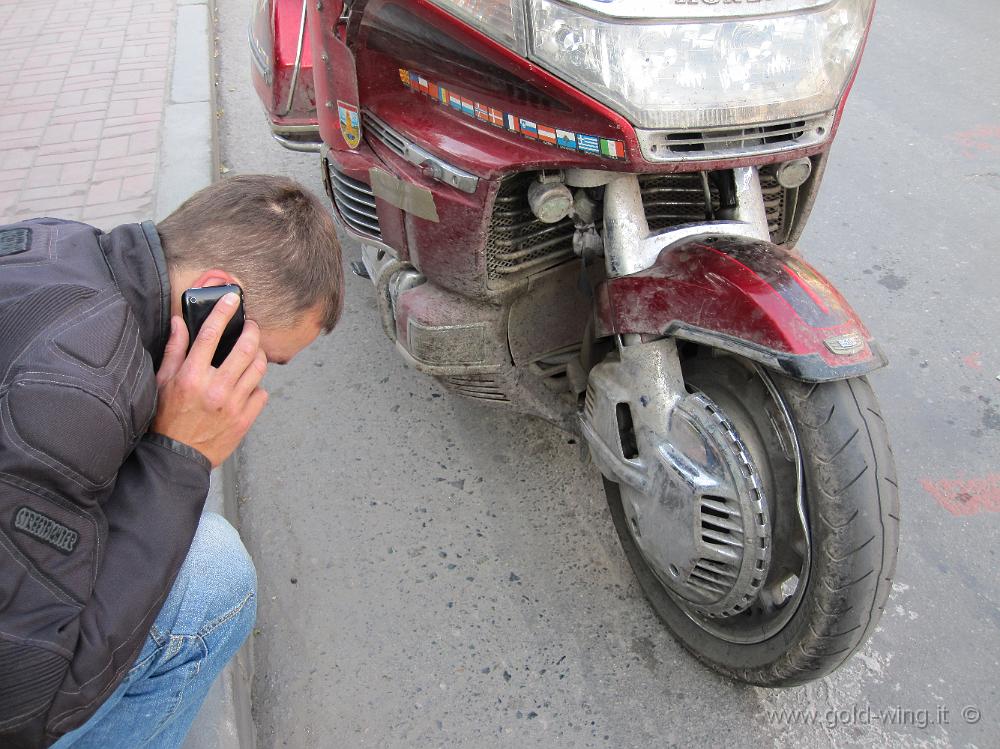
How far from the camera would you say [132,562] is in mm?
1109

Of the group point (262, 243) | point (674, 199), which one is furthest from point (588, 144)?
point (262, 243)

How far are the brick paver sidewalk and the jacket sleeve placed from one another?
8.24 ft

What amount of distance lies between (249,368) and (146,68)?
4.31 m

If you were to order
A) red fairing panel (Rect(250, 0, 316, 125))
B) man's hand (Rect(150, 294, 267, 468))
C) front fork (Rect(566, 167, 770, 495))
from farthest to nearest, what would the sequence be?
red fairing panel (Rect(250, 0, 316, 125)), front fork (Rect(566, 167, 770, 495)), man's hand (Rect(150, 294, 267, 468))

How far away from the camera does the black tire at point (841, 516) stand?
4.75 feet

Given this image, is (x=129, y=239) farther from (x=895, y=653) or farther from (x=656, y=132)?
(x=895, y=653)

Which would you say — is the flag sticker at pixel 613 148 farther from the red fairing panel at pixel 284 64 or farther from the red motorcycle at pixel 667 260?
the red fairing panel at pixel 284 64

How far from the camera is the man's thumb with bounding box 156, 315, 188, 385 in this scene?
1.19 meters

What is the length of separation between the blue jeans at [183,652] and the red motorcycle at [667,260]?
71 centimetres

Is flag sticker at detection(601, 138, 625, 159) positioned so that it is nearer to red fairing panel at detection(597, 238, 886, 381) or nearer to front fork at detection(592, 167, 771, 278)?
front fork at detection(592, 167, 771, 278)

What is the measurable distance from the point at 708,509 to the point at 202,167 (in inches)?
118

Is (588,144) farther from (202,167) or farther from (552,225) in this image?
(202,167)

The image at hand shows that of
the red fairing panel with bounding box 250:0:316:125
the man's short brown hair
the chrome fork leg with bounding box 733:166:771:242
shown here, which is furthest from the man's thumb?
the red fairing panel with bounding box 250:0:316:125

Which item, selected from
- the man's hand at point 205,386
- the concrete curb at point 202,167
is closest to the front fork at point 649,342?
the man's hand at point 205,386
